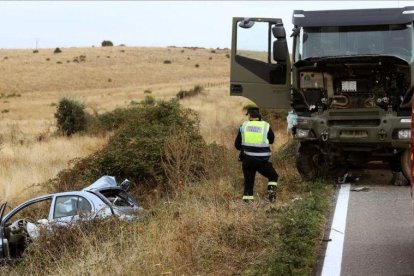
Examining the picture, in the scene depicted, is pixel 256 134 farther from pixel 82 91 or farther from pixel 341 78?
pixel 82 91

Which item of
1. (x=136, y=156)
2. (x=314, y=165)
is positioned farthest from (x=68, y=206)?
(x=136, y=156)

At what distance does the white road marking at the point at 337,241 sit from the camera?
5973 mm

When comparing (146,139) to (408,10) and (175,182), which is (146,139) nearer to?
(175,182)

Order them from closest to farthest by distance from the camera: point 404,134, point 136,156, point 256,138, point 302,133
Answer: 1. point 256,138
2. point 404,134
3. point 302,133
4. point 136,156

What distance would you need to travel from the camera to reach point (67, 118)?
30750 millimetres

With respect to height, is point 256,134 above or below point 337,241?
above

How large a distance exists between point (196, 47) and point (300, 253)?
107470 millimetres

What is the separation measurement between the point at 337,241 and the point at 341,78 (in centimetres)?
477

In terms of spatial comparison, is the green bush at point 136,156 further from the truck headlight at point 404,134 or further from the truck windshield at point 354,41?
the truck headlight at point 404,134

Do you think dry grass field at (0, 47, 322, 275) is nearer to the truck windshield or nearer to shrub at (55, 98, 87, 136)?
shrub at (55, 98, 87, 136)

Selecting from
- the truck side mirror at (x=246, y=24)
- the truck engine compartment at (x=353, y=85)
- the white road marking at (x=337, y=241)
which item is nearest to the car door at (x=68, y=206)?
the white road marking at (x=337, y=241)

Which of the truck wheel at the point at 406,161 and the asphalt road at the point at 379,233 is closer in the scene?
the asphalt road at the point at 379,233

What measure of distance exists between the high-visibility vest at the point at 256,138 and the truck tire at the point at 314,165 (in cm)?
189

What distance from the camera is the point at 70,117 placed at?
30656 mm
